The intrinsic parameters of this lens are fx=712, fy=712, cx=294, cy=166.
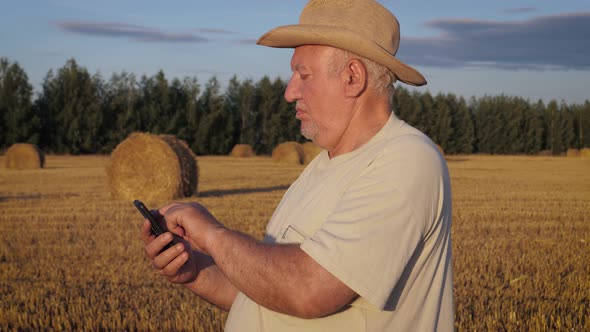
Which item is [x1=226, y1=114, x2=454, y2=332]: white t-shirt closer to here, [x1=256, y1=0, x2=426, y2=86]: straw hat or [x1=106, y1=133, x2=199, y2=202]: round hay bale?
[x1=256, y1=0, x2=426, y2=86]: straw hat

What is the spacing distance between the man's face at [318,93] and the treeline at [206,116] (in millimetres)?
49196

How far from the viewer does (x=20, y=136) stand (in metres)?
48.1

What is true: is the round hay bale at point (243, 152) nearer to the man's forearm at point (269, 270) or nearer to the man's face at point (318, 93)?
the man's face at point (318, 93)

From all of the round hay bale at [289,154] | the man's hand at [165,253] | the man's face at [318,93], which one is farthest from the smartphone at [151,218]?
the round hay bale at [289,154]

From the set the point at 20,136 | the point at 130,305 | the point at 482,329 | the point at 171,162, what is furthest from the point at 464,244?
the point at 20,136

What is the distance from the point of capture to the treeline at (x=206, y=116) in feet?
167

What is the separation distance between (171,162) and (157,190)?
2.21ft

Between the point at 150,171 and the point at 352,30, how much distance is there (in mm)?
13686

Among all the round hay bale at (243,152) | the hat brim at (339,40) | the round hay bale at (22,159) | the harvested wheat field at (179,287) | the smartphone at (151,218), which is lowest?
the round hay bale at (243,152)

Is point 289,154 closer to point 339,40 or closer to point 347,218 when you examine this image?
point 339,40

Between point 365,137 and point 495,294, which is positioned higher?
point 365,137

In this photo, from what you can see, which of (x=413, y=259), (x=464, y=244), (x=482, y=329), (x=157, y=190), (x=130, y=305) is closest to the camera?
(x=413, y=259)

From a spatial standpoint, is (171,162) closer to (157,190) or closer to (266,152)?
(157,190)

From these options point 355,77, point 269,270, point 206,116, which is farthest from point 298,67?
point 206,116
